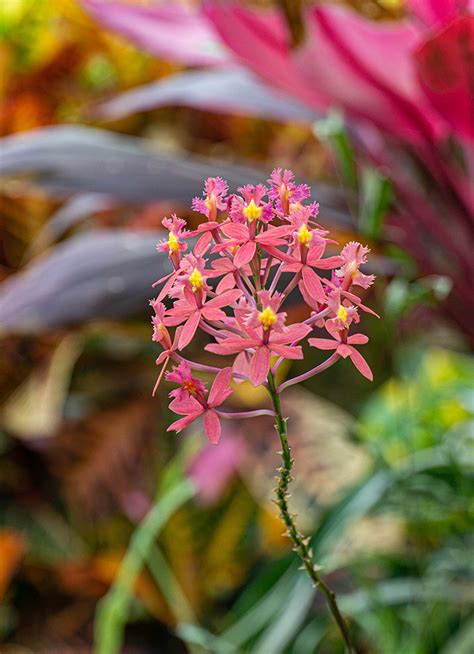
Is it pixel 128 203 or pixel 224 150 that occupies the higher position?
pixel 224 150

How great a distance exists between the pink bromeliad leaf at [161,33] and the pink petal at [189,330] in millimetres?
361

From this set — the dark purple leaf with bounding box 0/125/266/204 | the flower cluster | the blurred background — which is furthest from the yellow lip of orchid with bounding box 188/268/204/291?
the dark purple leaf with bounding box 0/125/266/204

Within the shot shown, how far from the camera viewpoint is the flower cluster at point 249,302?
0.13 m

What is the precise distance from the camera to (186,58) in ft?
1.57

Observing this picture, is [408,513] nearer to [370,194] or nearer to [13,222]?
[370,194]

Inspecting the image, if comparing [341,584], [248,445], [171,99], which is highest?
[171,99]

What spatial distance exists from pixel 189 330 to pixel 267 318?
0.01 m

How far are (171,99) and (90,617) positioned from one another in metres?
0.35

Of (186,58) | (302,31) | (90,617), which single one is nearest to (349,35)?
(302,31)

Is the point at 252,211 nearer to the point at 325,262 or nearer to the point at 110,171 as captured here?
the point at 325,262

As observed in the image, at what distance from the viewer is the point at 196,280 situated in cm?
14

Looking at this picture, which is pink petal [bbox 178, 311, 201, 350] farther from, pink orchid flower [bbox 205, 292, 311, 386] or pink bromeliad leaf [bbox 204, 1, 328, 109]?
pink bromeliad leaf [bbox 204, 1, 328, 109]

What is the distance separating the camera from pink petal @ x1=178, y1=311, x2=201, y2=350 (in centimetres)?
14

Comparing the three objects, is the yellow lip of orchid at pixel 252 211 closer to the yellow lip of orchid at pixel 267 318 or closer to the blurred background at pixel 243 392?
the yellow lip of orchid at pixel 267 318
